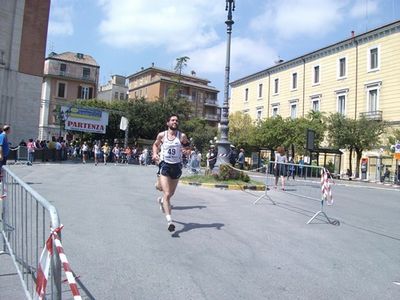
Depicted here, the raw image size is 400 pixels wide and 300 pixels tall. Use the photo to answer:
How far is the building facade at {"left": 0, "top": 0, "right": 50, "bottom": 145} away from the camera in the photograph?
101 ft

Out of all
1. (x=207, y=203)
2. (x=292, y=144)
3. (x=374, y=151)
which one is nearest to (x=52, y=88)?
(x=292, y=144)

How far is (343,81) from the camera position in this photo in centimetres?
4384

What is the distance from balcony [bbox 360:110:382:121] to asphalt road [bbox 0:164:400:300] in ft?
101

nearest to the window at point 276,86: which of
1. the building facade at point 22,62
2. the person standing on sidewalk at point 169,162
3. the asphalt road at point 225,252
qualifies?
the building facade at point 22,62

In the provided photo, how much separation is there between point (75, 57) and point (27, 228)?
248ft

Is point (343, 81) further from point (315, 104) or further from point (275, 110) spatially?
point (275, 110)

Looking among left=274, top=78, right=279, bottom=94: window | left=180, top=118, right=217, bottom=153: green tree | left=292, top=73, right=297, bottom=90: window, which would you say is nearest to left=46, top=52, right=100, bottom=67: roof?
left=180, top=118, right=217, bottom=153: green tree

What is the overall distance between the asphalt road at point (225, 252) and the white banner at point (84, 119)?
83.5 feet

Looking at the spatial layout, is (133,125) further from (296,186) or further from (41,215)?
(41,215)

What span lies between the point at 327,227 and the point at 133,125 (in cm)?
4157

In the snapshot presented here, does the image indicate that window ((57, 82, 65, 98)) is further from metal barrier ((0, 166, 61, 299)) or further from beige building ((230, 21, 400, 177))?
metal barrier ((0, 166, 61, 299))

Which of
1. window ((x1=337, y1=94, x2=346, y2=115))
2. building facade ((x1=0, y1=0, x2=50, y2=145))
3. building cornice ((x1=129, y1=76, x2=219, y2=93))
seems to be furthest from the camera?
building cornice ((x1=129, y1=76, x2=219, y2=93))

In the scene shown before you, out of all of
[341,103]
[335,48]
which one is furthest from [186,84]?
[341,103]

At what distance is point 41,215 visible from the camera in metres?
3.79
